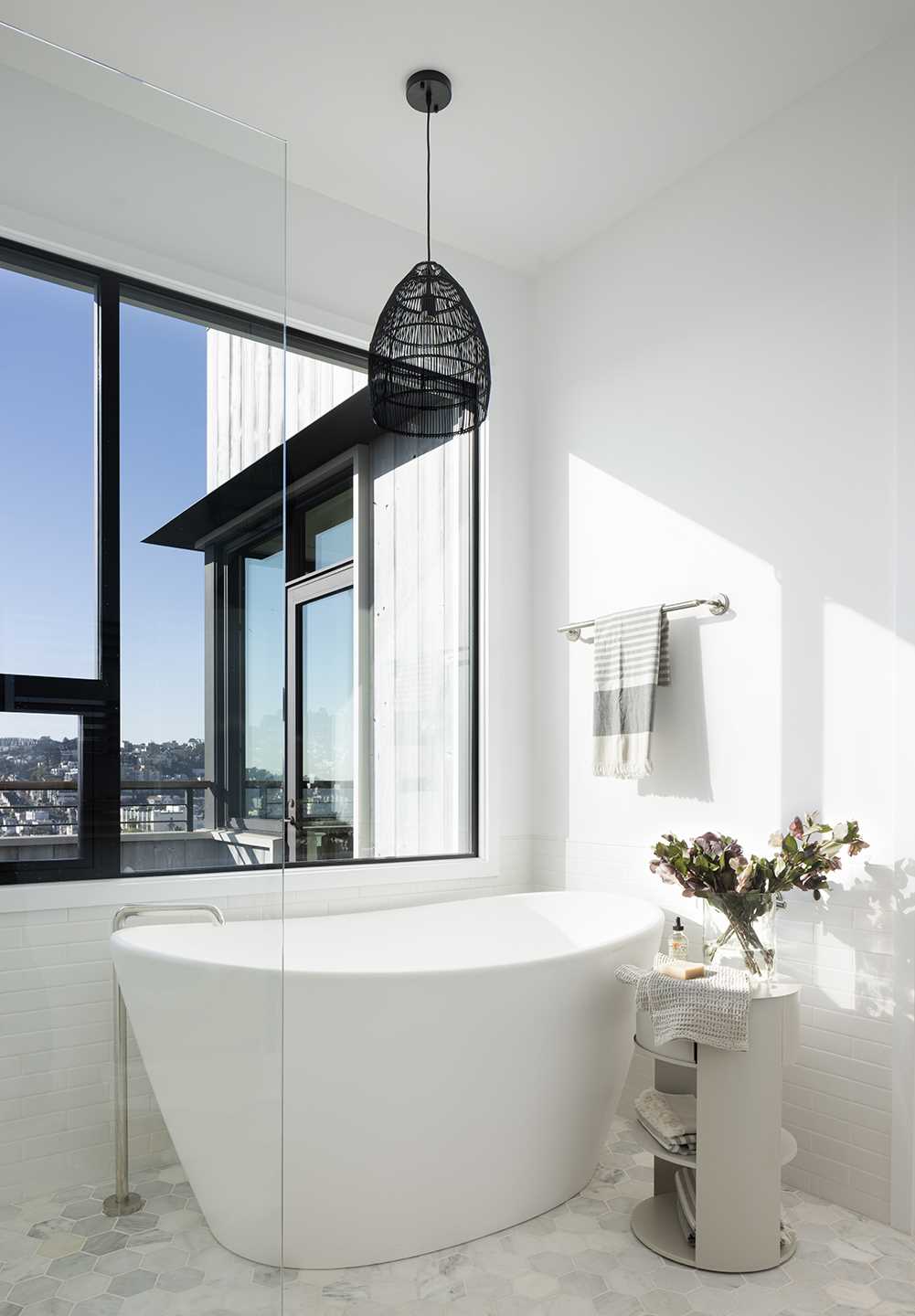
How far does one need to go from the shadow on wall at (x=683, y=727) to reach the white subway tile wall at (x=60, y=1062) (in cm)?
206

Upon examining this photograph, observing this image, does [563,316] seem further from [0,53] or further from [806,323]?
[0,53]

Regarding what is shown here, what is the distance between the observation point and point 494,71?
9.07 feet

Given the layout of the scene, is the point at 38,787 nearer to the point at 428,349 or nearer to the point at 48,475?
the point at 48,475

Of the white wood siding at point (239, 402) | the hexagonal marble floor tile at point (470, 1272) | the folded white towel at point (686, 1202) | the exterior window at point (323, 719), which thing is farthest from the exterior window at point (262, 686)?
the exterior window at point (323, 719)

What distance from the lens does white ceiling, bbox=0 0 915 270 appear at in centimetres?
254

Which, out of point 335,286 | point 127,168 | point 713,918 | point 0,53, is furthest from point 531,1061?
point 335,286

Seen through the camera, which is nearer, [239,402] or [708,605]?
[239,402]

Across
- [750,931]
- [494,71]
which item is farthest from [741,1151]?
[494,71]

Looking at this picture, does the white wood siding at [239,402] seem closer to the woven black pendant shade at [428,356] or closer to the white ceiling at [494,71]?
the woven black pendant shade at [428,356]

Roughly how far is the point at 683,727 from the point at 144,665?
2088 mm

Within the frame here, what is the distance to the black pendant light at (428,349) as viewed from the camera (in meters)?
→ 2.70

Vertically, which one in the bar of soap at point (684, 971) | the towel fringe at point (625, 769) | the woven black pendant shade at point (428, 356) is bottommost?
the bar of soap at point (684, 971)

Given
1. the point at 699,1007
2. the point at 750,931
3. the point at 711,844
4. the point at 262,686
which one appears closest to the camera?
the point at 262,686

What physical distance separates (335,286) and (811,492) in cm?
184
